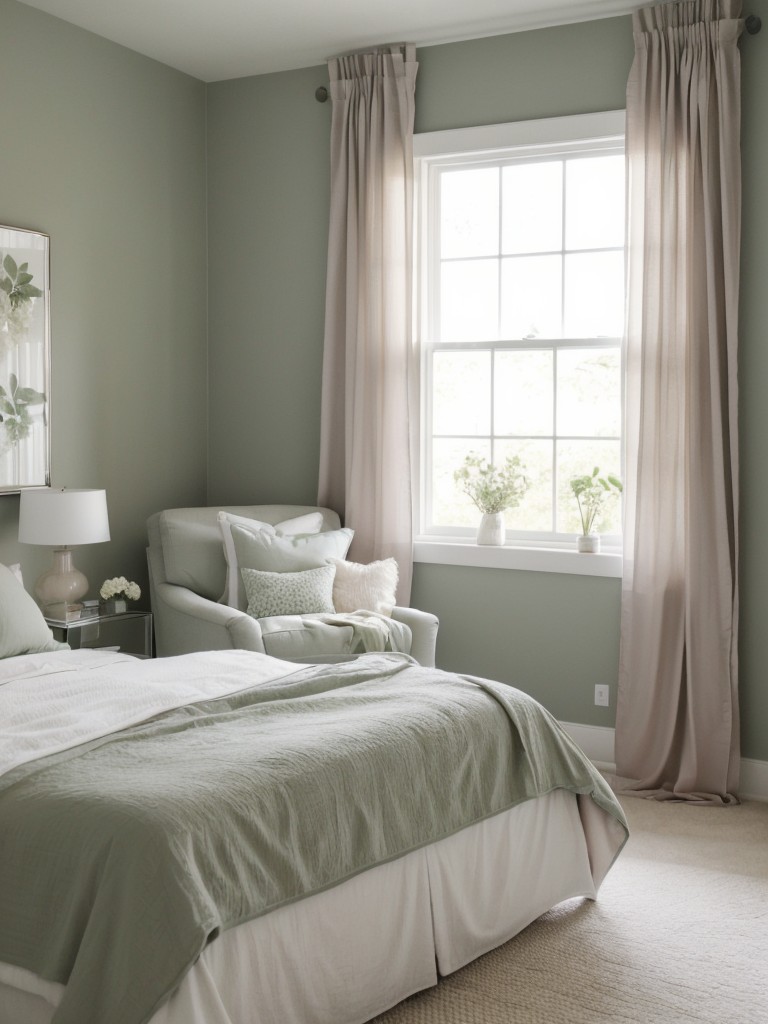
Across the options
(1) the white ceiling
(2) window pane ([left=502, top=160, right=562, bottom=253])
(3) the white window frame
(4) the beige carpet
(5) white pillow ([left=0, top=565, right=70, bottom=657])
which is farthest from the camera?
(2) window pane ([left=502, top=160, right=562, bottom=253])

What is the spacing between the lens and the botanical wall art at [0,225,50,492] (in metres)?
4.22

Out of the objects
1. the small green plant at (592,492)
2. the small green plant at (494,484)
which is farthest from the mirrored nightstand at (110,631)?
the small green plant at (592,492)

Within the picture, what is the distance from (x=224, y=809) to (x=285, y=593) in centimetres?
225

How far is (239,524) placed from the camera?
4.53m

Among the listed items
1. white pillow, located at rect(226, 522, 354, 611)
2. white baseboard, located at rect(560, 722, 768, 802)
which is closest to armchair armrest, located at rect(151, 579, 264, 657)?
white pillow, located at rect(226, 522, 354, 611)

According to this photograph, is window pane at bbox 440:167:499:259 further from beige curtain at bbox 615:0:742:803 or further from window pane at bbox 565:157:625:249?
beige curtain at bbox 615:0:742:803

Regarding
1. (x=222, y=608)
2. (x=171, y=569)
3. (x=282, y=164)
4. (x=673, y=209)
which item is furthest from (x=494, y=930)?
(x=282, y=164)

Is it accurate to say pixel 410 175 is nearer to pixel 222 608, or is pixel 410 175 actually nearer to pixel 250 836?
pixel 222 608

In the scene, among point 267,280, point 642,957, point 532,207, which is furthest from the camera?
point 267,280

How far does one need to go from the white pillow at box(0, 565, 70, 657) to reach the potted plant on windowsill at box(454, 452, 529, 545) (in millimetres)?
1924

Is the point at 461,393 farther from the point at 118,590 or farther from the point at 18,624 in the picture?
the point at 18,624

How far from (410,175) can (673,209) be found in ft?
3.93

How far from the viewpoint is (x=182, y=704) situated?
2729 millimetres

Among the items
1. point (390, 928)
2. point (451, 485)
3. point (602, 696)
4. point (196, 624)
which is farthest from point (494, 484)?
point (390, 928)
